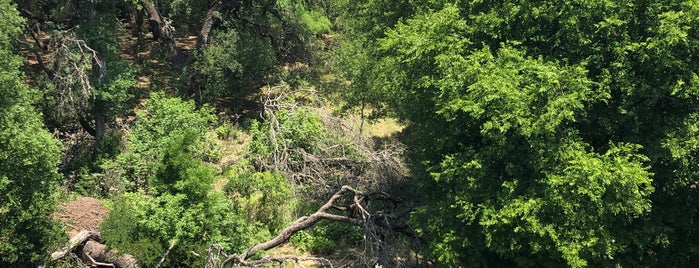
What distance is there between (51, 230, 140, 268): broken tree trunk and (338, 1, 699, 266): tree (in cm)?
660

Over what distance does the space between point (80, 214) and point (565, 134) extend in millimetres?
11861

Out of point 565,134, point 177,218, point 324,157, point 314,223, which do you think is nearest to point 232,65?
point 324,157

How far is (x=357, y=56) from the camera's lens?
1858 centimetres

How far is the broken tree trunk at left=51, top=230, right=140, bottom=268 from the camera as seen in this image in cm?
1152

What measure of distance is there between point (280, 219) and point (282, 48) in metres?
12.0

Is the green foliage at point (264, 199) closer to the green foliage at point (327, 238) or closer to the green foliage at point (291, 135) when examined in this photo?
the green foliage at point (327, 238)

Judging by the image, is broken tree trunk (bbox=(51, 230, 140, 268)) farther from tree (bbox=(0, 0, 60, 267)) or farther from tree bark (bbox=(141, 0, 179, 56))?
tree bark (bbox=(141, 0, 179, 56))

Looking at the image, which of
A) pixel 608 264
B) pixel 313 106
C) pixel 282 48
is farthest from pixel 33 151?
pixel 282 48

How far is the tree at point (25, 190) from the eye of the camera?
35.7ft

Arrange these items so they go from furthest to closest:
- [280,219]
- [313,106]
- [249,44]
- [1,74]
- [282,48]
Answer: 1. [282,48]
2. [249,44]
3. [313,106]
4. [280,219]
5. [1,74]

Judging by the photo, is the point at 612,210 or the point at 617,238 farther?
the point at 617,238

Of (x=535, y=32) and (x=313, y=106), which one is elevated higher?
(x=535, y=32)

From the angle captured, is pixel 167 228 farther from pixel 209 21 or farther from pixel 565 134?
pixel 209 21

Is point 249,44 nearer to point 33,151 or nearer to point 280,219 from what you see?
point 280,219
